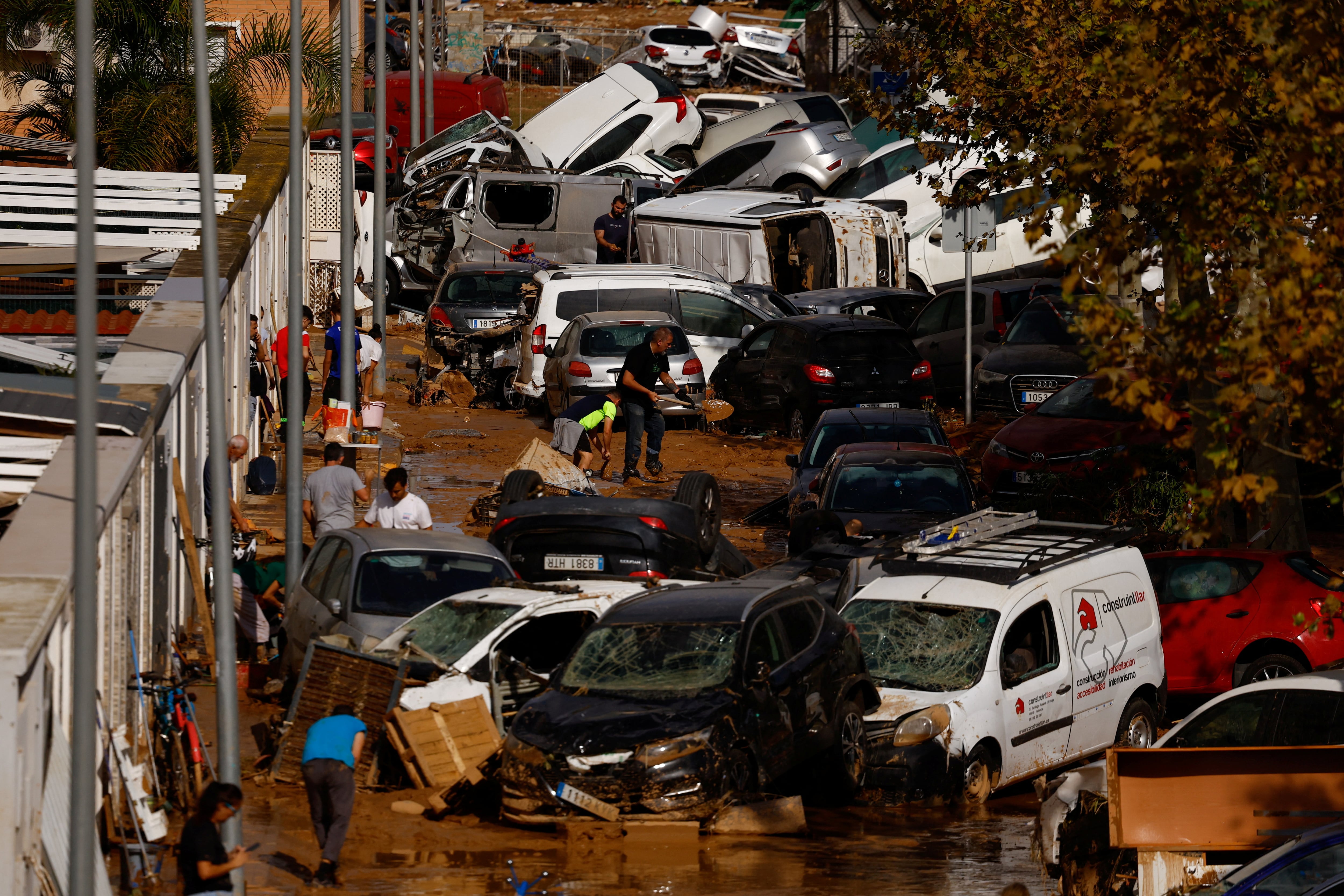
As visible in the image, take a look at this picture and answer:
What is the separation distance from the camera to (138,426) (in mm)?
11023

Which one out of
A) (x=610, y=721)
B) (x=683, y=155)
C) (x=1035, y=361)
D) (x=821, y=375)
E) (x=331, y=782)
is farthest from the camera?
(x=683, y=155)

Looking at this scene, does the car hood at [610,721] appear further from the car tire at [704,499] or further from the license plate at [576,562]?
the car tire at [704,499]

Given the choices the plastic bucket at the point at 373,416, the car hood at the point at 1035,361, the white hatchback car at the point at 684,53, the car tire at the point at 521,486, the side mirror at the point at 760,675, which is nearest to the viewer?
the side mirror at the point at 760,675

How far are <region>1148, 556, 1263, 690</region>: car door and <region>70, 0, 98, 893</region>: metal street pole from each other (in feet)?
28.7

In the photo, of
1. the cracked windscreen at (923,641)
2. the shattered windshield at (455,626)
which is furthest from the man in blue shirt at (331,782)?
the cracked windscreen at (923,641)

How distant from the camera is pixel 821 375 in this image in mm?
22203

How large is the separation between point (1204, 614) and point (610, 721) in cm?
570

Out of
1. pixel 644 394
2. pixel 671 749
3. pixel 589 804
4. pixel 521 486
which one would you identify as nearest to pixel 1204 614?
A: pixel 671 749

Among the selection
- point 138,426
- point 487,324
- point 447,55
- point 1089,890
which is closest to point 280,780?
point 138,426

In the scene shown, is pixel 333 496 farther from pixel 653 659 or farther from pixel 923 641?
pixel 923 641

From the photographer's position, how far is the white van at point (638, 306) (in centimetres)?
2403

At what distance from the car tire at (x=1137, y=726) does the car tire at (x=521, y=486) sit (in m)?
5.46

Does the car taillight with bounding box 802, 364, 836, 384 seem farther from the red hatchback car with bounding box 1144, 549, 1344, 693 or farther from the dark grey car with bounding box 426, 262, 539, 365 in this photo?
the red hatchback car with bounding box 1144, 549, 1344, 693

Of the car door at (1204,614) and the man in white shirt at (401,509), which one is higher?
the man in white shirt at (401,509)
